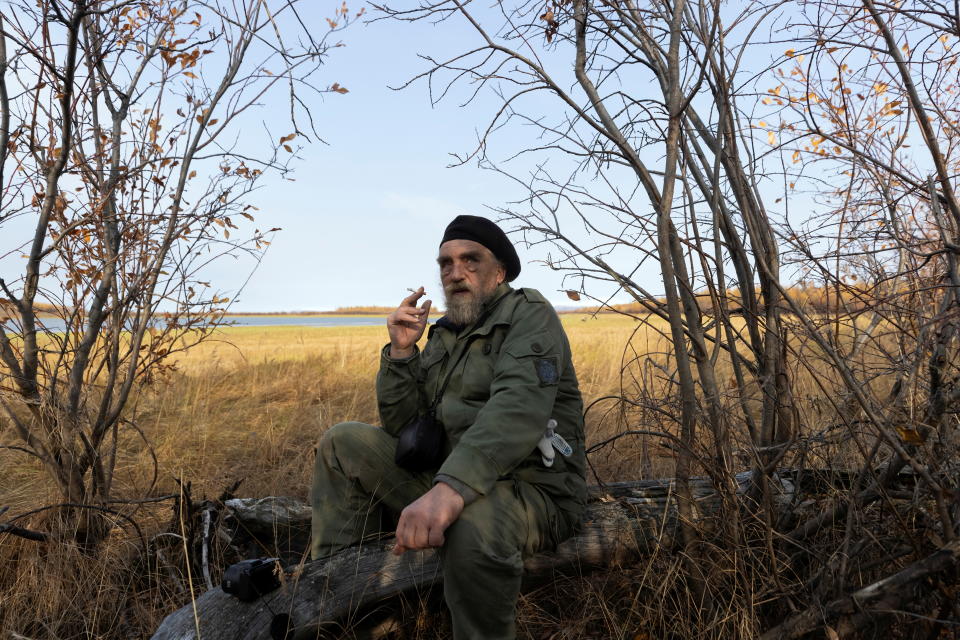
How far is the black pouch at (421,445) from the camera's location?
257 centimetres

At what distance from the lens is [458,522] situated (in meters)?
2.00

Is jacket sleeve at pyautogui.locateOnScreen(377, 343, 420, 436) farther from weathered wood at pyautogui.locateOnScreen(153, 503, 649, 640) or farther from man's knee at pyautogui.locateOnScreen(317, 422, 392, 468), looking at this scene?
weathered wood at pyautogui.locateOnScreen(153, 503, 649, 640)

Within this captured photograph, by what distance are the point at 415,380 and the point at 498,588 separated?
110 cm

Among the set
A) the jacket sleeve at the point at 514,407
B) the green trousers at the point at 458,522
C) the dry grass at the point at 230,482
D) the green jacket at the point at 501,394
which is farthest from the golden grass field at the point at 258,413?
the jacket sleeve at the point at 514,407

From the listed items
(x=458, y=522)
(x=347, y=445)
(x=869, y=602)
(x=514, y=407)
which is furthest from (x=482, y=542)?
(x=869, y=602)

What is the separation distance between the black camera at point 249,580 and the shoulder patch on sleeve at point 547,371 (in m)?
1.20

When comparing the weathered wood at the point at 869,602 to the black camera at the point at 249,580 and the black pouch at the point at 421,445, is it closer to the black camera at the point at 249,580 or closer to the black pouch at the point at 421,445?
the black pouch at the point at 421,445

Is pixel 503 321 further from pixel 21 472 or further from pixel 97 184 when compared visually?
pixel 21 472

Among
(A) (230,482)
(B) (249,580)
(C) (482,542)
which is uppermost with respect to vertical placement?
(C) (482,542)

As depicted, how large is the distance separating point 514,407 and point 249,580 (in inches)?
45.1

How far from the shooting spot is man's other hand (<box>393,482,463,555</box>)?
1915 mm

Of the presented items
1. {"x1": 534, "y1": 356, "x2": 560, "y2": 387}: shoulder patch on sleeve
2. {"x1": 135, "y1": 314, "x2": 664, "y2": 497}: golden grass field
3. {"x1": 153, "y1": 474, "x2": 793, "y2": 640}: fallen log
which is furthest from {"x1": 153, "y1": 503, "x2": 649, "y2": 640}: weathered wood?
{"x1": 135, "y1": 314, "x2": 664, "y2": 497}: golden grass field

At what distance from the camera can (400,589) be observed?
7.73 feet

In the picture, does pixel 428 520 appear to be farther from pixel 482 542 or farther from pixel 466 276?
pixel 466 276
